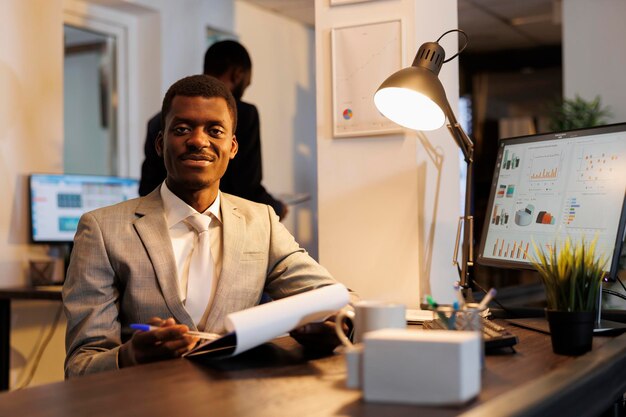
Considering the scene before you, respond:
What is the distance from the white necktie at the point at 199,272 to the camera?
1754 mm

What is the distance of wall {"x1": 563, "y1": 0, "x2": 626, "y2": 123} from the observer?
18.9ft

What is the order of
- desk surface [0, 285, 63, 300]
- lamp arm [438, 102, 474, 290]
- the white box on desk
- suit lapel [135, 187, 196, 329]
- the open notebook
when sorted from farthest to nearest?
desk surface [0, 285, 63, 300] < lamp arm [438, 102, 474, 290] < suit lapel [135, 187, 196, 329] < the open notebook < the white box on desk

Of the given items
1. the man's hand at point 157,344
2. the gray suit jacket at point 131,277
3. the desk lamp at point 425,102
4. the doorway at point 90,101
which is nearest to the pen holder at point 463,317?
the man's hand at point 157,344

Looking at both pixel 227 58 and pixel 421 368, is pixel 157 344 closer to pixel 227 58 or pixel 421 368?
pixel 421 368

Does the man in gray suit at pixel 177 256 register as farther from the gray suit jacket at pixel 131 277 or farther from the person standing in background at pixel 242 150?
the person standing in background at pixel 242 150

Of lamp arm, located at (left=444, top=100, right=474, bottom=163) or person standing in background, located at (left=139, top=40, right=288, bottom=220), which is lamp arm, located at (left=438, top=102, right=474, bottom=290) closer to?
lamp arm, located at (left=444, top=100, right=474, bottom=163)

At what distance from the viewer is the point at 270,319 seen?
1.37 metres

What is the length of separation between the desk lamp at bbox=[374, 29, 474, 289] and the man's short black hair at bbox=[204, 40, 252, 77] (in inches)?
50.0

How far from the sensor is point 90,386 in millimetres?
1279

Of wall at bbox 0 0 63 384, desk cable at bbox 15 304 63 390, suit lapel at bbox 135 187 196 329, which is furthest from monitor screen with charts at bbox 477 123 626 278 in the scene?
desk cable at bbox 15 304 63 390

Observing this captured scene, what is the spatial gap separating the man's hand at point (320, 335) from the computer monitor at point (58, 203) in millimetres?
2812

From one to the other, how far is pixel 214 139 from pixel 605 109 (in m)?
4.54

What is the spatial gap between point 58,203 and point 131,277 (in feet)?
8.59

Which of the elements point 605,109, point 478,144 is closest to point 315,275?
point 605,109
